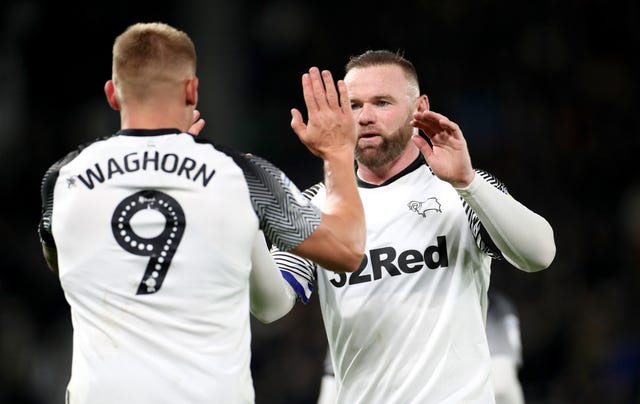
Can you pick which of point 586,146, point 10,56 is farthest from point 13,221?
point 586,146

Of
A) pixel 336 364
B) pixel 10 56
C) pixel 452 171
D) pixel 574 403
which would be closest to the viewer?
pixel 452 171

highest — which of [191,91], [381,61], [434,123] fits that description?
[381,61]

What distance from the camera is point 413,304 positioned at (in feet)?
15.9

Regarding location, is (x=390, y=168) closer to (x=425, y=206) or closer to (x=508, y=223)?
(x=425, y=206)

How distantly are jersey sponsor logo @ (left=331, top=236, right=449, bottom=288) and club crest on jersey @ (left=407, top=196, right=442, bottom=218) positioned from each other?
15cm

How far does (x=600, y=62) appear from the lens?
13391 mm

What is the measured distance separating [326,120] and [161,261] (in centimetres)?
88

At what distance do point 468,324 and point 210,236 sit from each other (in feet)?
5.21

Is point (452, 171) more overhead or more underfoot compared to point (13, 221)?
more overhead

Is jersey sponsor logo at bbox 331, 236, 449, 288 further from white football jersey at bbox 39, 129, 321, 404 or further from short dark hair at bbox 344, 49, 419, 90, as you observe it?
white football jersey at bbox 39, 129, 321, 404

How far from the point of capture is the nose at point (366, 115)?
518 centimetres

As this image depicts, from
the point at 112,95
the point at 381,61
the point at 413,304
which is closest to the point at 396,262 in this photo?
the point at 413,304

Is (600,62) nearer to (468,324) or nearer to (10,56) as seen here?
(10,56)

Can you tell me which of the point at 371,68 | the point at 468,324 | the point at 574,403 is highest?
the point at 371,68
